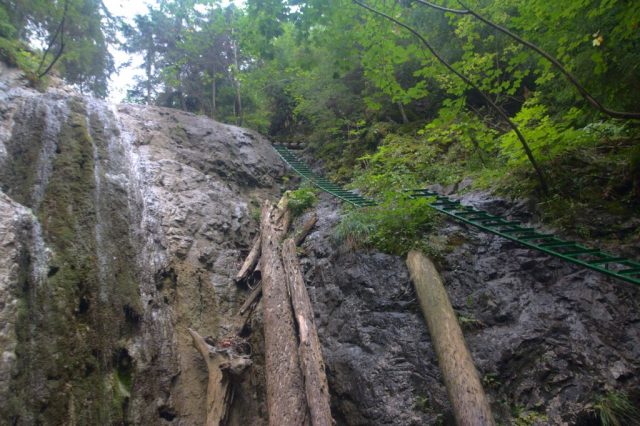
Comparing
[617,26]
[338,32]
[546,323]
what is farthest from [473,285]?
[338,32]

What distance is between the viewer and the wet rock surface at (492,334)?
3.12 metres

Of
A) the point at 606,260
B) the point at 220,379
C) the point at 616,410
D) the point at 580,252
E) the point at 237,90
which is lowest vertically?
the point at 616,410

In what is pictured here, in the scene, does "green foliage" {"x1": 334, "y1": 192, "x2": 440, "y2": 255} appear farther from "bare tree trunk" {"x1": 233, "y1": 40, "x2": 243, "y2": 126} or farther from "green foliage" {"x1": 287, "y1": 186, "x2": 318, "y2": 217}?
"bare tree trunk" {"x1": 233, "y1": 40, "x2": 243, "y2": 126}

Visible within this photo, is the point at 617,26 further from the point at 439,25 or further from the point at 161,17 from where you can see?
the point at 161,17

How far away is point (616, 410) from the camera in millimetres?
2771

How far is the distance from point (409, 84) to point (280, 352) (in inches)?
329

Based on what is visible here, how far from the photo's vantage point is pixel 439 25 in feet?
28.5

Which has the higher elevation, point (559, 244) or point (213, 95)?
point (213, 95)

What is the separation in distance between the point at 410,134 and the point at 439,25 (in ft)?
8.94

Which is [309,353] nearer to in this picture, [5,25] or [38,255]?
[38,255]

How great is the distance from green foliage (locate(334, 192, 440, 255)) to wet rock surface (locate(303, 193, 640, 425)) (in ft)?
0.70

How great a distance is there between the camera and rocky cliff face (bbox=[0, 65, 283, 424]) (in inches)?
147

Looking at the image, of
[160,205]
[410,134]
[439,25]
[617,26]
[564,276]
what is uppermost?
[439,25]

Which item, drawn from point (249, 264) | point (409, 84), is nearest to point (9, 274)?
point (249, 264)
